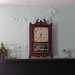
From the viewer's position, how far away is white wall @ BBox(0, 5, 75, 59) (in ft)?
11.7

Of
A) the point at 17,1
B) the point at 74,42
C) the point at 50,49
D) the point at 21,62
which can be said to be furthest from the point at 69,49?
the point at 17,1

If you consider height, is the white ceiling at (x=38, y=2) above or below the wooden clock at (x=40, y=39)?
above

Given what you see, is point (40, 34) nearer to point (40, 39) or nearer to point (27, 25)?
point (40, 39)

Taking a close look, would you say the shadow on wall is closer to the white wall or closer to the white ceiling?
the white wall

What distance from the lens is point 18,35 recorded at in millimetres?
3600

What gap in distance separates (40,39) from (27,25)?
44 cm

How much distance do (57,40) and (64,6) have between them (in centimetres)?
80

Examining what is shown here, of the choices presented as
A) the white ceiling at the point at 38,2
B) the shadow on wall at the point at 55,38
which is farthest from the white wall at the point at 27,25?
the white ceiling at the point at 38,2

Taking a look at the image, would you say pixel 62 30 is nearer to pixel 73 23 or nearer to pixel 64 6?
pixel 73 23

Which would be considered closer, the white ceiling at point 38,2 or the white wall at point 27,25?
the white ceiling at point 38,2

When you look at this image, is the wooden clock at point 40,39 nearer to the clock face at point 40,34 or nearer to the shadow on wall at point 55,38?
the clock face at point 40,34

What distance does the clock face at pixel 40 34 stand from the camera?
3520mm

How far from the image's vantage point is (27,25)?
11.9 feet

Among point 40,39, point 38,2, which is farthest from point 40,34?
point 38,2
